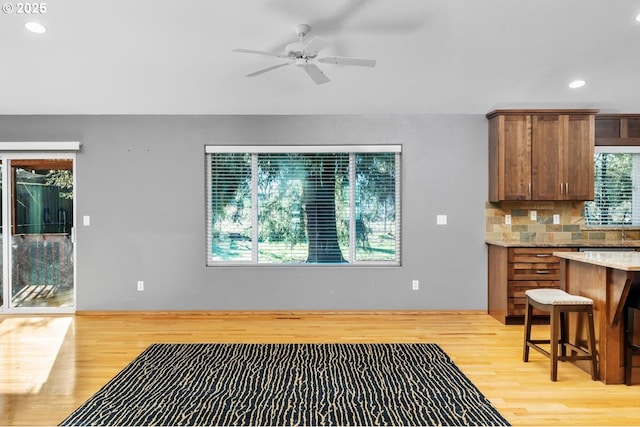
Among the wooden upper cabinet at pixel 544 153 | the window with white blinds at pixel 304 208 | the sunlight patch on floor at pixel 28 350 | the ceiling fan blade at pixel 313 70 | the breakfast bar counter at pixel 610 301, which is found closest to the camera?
the breakfast bar counter at pixel 610 301

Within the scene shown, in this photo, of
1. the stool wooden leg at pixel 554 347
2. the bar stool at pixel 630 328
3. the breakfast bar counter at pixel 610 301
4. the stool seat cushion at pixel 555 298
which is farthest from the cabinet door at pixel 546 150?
the stool wooden leg at pixel 554 347

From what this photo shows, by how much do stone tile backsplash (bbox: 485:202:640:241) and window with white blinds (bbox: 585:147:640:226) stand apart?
0.33 metres

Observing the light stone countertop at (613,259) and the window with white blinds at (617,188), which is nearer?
the light stone countertop at (613,259)

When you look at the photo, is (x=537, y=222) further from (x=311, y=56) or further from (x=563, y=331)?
(x=311, y=56)

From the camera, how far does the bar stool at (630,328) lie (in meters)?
2.87

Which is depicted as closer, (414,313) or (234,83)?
(234,83)

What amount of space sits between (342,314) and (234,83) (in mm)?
2759

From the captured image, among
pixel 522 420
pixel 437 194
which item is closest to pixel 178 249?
pixel 437 194

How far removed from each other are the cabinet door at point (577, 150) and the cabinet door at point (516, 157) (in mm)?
410

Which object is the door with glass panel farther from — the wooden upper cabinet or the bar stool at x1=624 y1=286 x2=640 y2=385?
the bar stool at x1=624 y1=286 x2=640 y2=385

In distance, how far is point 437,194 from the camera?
4.83 metres

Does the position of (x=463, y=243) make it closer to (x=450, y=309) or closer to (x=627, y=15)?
(x=450, y=309)

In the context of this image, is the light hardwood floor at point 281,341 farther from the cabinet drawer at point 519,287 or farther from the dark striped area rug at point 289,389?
the cabinet drawer at point 519,287

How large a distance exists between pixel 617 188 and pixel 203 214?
4.94m
